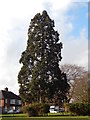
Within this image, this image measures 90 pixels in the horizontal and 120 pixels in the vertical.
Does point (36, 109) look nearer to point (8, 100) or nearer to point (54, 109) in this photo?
point (54, 109)

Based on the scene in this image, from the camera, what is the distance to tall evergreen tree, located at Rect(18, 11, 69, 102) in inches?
1767

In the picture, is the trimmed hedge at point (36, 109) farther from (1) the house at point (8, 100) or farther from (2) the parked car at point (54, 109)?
Answer: (1) the house at point (8, 100)

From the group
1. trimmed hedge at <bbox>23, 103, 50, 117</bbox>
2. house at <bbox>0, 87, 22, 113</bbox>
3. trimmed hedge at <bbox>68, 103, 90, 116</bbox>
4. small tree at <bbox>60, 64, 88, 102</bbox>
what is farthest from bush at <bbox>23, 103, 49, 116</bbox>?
house at <bbox>0, 87, 22, 113</bbox>

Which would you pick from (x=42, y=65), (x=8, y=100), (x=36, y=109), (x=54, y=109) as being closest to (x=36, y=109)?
(x=36, y=109)

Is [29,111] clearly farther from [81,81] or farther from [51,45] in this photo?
[81,81]

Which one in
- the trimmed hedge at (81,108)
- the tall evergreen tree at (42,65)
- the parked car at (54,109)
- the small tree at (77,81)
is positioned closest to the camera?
the trimmed hedge at (81,108)

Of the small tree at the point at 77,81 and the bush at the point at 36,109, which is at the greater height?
the small tree at the point at 77,81

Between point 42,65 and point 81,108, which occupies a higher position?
point 42,65

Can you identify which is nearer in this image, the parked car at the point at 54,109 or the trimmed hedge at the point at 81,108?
the trimmed hedge at the point at 81,108

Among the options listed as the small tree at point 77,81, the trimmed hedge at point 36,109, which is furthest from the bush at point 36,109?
the small tree at point 77,81

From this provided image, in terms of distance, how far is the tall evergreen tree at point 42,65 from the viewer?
147 ft

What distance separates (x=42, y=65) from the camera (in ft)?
149

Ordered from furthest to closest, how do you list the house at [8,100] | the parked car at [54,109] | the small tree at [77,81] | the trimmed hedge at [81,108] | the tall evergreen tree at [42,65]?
the house at [8,100]
the parked car at [54,109]
the small tree at [77,81]
the tall evergreen tree at [42,65]
the trimmed hedge at [81,108]

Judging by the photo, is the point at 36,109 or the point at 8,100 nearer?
the point at 36,109
